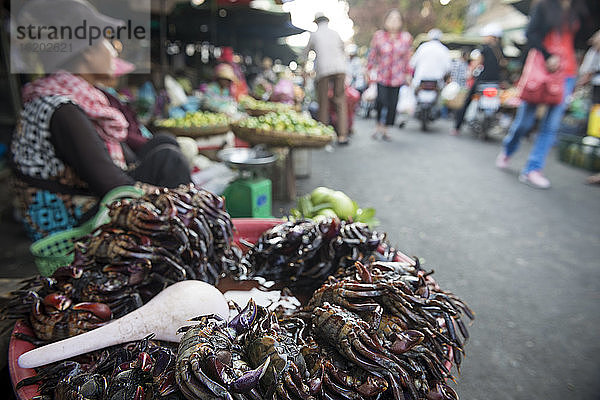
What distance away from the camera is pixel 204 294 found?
117cm

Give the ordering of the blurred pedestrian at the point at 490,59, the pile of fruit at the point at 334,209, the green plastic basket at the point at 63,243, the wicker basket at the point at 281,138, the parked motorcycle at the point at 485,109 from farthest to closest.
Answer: the parked motorcycle at the point at 485,109 < the blurred pedestrian at the point at 490,59 < the wicker basket at the point at 281,138 < the pile of fruit at the point at 334,209 < the green plastic basket at the point at 63,243

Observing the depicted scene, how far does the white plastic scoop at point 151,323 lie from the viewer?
932 millimetres

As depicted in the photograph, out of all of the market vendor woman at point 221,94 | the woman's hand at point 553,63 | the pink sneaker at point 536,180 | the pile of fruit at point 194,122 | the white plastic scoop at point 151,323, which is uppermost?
the woman's hand at point 553,63

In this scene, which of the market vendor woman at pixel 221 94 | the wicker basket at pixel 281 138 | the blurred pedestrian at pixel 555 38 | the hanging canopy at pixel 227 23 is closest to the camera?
the wicker basket at pixel 281 138

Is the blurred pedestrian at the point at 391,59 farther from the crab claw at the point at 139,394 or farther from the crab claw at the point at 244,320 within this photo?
the crab claw at the point at 139,394

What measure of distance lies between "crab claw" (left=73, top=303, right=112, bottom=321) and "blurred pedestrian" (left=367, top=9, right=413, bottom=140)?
8.79m

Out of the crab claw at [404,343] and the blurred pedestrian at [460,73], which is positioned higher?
the blurred pedestrian at [460,73]

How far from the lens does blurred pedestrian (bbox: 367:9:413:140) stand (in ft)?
28.0

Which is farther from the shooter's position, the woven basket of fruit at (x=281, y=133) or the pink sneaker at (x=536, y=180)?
the pink sneaker at (x=536, y=180)

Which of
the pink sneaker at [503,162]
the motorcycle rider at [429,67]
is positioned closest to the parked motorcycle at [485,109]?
the motorcycle rider at [429,67]

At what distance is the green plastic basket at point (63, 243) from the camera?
168 cm

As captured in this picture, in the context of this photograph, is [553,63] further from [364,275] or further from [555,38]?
[364,275]

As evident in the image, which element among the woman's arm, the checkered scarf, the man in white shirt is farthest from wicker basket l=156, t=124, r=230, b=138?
the man in white shirt

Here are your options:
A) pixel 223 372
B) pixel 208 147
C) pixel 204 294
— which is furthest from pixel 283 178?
pixel 223 372
